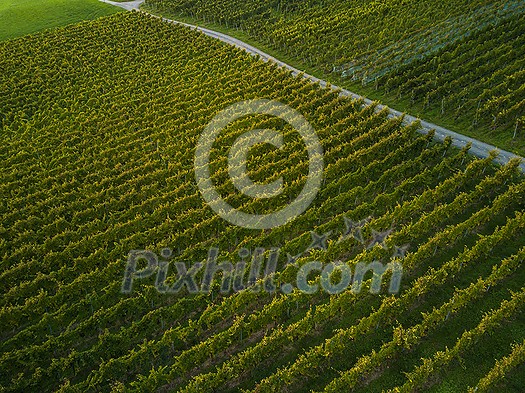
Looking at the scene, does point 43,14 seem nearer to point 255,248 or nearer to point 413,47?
point 413,47

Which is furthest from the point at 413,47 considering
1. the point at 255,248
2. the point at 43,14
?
the point at 43,14

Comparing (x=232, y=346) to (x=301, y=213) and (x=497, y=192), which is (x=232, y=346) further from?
(x=497, y=192)

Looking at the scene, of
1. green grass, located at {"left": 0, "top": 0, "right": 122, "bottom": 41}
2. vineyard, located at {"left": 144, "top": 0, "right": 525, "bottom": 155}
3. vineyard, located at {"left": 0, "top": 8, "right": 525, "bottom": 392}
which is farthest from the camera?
green grass, located at {"left": 0, "top": 0, "right": 122, "bottom": 41}

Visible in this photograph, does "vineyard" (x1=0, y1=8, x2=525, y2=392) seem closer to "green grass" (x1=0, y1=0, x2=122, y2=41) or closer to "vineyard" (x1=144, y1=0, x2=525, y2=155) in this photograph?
"vineyard" (x1=144, y1=0, x2=525, y2=155)

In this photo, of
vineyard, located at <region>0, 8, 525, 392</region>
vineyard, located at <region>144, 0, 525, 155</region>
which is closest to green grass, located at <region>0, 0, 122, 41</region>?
vineyard, located at <region>144, 0, 525, 155</region>

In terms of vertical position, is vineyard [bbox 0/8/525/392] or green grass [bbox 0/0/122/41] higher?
green grass [bbox 0/0/122/41]

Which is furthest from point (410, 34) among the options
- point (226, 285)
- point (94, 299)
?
point (94, 299)
